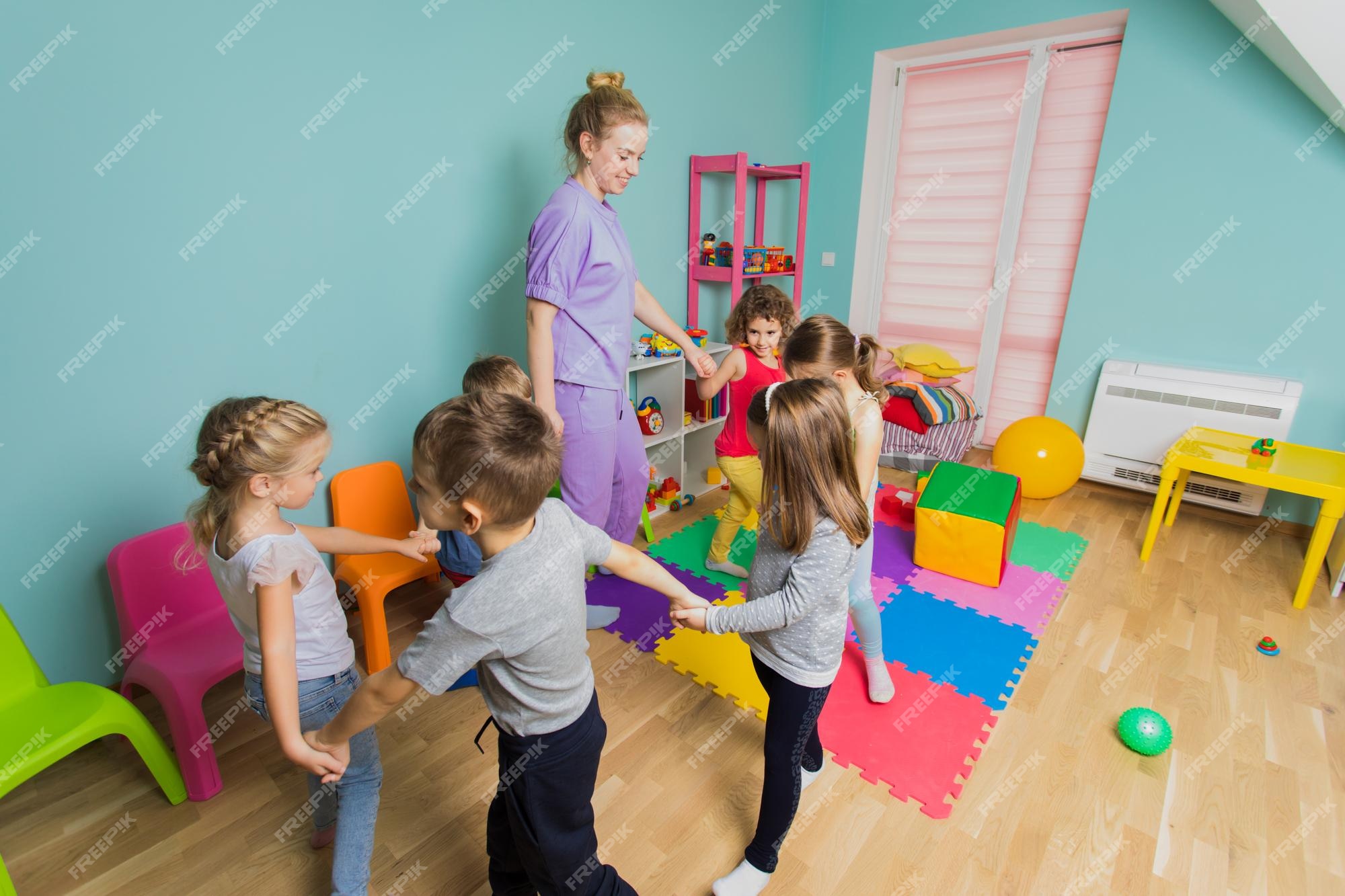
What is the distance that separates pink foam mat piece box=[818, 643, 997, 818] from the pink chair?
1581 millimetres

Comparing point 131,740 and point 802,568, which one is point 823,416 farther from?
point 131,740

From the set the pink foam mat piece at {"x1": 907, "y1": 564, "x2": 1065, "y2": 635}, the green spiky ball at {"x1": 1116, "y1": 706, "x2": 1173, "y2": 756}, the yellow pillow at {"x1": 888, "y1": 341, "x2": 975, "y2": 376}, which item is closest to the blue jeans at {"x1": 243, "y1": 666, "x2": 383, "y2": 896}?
the green spiky ball at {"x1": 1116, "y1": 706, "x2": 1173, "y2": 756}

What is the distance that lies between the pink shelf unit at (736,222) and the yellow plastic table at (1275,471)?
6.01 feet

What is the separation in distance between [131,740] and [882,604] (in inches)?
88.0

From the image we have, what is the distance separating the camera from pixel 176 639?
1.81 metres

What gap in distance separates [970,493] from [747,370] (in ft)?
3.44

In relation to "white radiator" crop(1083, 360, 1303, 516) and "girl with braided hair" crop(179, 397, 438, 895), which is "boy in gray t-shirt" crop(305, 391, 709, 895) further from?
"white radiator" crop(1083, 360, 1303, 516)

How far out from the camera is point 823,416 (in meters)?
1.21

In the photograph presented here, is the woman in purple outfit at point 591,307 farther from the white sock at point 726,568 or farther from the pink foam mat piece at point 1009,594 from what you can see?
the pink foam mat piece at point 1009,594

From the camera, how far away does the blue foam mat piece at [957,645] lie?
2.09 metres

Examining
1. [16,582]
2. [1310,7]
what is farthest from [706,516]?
[1310,7]

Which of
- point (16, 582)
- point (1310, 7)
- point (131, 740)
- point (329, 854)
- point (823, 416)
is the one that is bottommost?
point (329, 854)

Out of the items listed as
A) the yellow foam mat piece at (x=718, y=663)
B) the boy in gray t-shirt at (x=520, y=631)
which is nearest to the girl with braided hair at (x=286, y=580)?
the boy in gray t-shirt at (x=520, y=631)

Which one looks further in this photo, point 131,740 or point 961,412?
point 961,412
